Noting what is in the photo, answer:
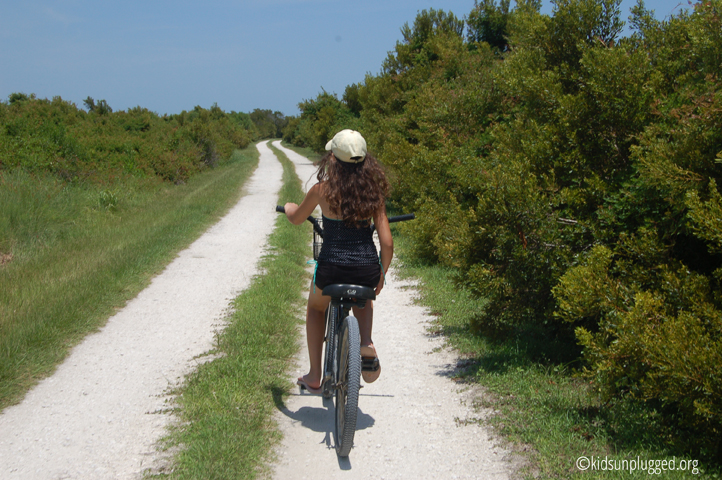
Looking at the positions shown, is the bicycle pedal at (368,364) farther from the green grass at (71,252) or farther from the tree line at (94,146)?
the tree line at (94,146)

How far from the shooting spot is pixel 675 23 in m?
4.53

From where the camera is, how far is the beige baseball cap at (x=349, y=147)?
339 centimetres

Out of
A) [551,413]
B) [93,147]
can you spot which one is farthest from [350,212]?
[93,147]

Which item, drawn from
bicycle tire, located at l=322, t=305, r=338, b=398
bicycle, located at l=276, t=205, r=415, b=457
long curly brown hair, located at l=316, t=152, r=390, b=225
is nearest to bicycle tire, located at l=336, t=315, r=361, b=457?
bicycle, located at l=276, t=205, r=415, b=457

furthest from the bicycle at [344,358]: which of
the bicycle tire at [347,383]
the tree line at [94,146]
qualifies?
the tree line at [94,146]

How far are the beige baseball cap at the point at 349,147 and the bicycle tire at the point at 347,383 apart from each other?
96 cm

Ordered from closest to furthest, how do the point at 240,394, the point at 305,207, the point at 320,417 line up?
the point at 305,207 → the point at 320,417 → the point at 240,394

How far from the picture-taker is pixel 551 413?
12.4ft

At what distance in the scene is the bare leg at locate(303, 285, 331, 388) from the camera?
12.5ft

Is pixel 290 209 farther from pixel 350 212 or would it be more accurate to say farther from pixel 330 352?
pixel 330 352

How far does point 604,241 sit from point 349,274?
6.34 ft

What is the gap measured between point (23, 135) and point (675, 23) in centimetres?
1946

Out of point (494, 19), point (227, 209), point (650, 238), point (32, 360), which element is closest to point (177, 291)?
point (32, 360)

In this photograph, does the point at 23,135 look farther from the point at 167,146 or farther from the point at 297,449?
the point at 297,449
